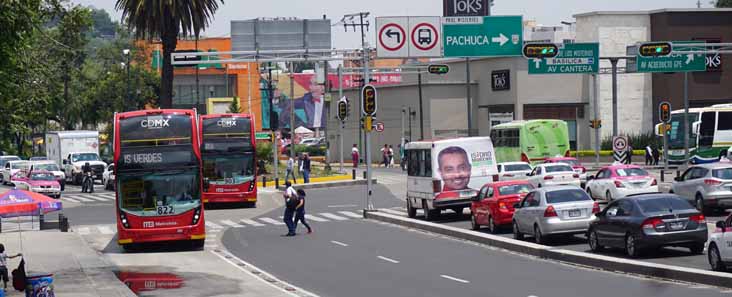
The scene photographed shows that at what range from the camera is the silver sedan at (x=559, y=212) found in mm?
28594

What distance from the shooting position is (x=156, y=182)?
30.7m

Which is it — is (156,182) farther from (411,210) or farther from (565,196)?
(411,210)

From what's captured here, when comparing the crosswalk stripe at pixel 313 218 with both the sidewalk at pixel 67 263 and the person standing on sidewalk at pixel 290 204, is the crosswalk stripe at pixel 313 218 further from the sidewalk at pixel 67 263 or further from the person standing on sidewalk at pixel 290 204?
the sidewalk at pixel 67 263

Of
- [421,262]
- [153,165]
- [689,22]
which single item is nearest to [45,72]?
[153,165]

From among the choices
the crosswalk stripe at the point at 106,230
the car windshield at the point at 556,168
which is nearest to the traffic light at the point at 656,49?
the car windshield at the point at 556,168

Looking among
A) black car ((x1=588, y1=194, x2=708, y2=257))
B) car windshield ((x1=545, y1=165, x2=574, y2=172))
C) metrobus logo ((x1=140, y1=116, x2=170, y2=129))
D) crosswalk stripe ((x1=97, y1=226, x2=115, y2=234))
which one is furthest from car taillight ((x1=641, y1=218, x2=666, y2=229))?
car windshield ((x1=545, y1=165, x2=574, y2=172))

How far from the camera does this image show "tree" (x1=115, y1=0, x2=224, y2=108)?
56688 mm

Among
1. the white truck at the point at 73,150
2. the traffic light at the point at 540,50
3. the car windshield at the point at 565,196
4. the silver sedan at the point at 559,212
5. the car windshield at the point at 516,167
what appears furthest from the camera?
the white truck at the point at 73,150

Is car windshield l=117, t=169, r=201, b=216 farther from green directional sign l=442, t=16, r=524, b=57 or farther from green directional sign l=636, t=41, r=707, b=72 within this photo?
green directional sign l=636, t=41, r=707, b=72

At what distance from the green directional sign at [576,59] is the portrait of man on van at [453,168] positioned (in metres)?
22.4

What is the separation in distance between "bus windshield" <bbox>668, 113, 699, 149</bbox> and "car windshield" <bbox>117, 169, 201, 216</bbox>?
4013cm

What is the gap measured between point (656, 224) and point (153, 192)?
14.1 metres

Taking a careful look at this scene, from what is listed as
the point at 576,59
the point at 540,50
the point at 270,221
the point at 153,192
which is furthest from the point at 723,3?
the point at 153,192

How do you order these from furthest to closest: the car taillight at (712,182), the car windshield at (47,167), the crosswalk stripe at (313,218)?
the car windshield at (47,167) → the crosswalk stripe at (313,218) → the car taillight at (712,182)
